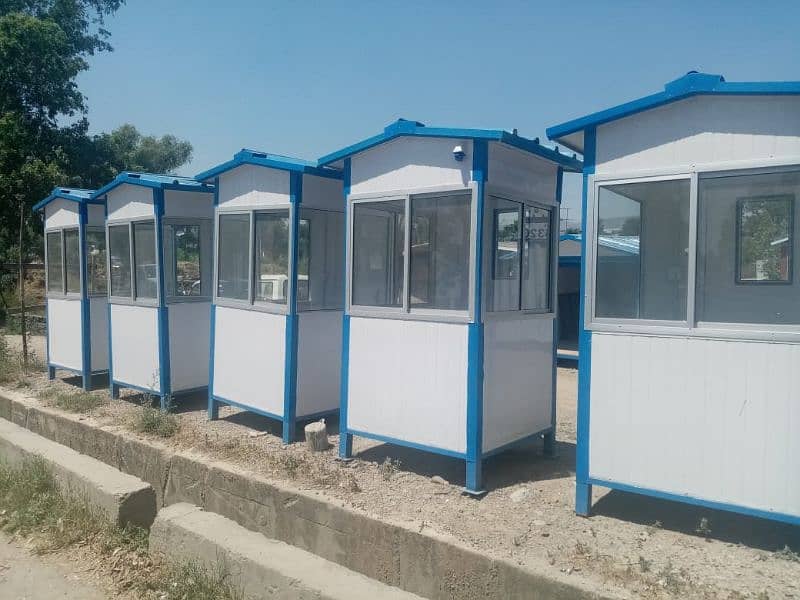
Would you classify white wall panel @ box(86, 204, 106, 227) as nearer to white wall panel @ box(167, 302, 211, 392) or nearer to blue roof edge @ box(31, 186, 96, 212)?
blue roof edge @ box(31, 186, 96, 212)

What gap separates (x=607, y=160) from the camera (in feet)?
15.0

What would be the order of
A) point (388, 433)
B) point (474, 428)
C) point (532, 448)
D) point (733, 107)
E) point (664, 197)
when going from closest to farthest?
point (733, 107) → point (664, 197) → point (474, 428) → point (388, 433) → point (532, 448)

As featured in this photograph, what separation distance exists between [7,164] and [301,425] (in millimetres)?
12093

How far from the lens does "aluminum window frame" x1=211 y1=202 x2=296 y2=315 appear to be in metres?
6.66

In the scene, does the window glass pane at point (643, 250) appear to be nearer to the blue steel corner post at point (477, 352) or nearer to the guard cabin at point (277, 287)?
the blue steel corner post at point (477, 352)

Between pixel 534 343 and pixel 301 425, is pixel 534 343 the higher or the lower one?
the higher one

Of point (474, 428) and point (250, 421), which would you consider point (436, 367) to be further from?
point (250, 421)

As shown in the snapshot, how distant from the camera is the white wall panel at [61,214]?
9.71 meters

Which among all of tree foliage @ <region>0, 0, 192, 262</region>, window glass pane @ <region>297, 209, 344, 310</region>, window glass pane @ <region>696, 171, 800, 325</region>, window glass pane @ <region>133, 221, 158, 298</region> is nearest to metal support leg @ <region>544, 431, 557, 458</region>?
window glass pane @ <region>696, 171, 800, 325</region>

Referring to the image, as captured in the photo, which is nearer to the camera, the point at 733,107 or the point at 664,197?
the point at 733,107

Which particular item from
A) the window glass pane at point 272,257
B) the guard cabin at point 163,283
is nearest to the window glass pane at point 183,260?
the guard cabin at point 163,283

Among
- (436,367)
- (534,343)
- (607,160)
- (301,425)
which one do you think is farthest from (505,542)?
(301,425)

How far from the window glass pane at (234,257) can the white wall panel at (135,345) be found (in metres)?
1.25

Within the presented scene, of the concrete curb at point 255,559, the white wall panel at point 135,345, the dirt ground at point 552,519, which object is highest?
the white wall panel at point 135,345
